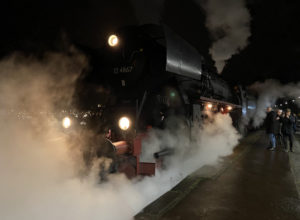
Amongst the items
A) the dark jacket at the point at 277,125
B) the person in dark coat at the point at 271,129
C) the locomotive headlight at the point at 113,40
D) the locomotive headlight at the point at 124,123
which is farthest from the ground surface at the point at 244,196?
the locomotive headlight at the point at 113,40

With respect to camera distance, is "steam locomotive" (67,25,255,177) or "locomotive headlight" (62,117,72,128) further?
"locomotive headlight" (62,117,72,128)

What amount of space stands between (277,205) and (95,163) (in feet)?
9.08

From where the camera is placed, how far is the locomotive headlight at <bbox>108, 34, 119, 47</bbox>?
3928 millimetres

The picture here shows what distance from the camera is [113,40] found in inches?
155

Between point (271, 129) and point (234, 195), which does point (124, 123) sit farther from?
point (271, 129)

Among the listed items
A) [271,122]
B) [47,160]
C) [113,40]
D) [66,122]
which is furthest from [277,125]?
[47,160]

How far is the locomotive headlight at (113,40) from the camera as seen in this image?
3928 mm

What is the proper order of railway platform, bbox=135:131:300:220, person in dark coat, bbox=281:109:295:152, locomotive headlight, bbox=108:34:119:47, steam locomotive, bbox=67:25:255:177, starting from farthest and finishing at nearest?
1. person in dark coat, bbox=281:109:295:152
2. locomotive headlight, bbox=108:34:119:47
3. steam locomotive, bbox=67:25:255:177
4. railway platform, bbox=135:131:300:220

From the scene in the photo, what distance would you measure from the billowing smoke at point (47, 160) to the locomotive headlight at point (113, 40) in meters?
0.61

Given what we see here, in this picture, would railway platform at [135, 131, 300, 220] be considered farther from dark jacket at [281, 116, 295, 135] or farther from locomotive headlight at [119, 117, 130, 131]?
dark jacket at [281, 116, 295, 135]

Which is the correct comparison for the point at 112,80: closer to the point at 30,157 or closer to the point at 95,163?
the point at 95,163

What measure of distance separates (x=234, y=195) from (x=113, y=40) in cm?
329

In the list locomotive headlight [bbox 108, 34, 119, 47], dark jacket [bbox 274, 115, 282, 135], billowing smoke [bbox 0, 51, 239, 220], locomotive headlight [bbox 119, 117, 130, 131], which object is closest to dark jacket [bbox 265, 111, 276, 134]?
dark jacket [bbox 274, 115, 282, 135]

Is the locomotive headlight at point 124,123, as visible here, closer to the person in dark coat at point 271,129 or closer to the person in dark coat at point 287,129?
the person in dark coat at point 271,129
